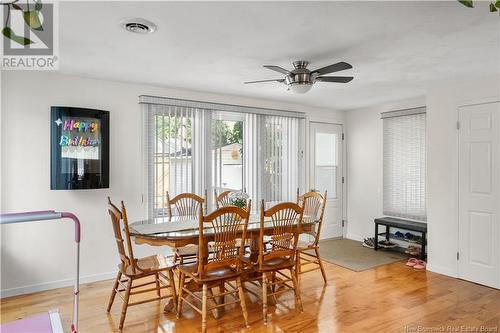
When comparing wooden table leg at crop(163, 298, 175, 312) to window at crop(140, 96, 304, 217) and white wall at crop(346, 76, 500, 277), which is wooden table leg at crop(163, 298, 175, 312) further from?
white wall at crop(346, 76, 500, 277)

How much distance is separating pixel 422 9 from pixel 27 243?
413cm

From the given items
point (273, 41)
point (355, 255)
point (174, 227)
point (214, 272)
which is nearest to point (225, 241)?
point (214, 272)

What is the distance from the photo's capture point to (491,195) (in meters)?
3.66

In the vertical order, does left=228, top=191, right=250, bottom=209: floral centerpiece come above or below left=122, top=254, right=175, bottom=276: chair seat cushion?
above

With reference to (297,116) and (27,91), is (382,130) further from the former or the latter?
(27,91)

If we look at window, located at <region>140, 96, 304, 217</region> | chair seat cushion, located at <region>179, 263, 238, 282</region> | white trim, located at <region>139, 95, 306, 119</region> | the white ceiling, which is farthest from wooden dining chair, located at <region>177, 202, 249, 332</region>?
white trim, located at <region>139, 95, 306, 119</region>

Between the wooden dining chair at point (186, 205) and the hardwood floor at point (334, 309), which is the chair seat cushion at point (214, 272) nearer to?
the hardwood floor at point (334, 309)

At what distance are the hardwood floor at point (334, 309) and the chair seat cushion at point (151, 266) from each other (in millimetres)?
457

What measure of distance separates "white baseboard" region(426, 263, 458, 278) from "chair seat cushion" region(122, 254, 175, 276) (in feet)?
10.9

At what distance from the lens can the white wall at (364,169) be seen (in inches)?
217

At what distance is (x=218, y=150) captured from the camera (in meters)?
4.65

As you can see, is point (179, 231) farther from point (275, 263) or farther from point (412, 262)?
point (412, 262)

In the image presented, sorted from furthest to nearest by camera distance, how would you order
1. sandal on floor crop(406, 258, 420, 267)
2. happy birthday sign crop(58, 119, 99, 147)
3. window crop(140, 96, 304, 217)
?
1. sandal on floor crop(406, 258, 420, 267)
2. window crop(140, 96, 304, 217)
3. happy birthday sign crop(58, 119, 99, 147)

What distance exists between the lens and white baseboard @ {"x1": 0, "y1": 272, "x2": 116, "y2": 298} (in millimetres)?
3354
